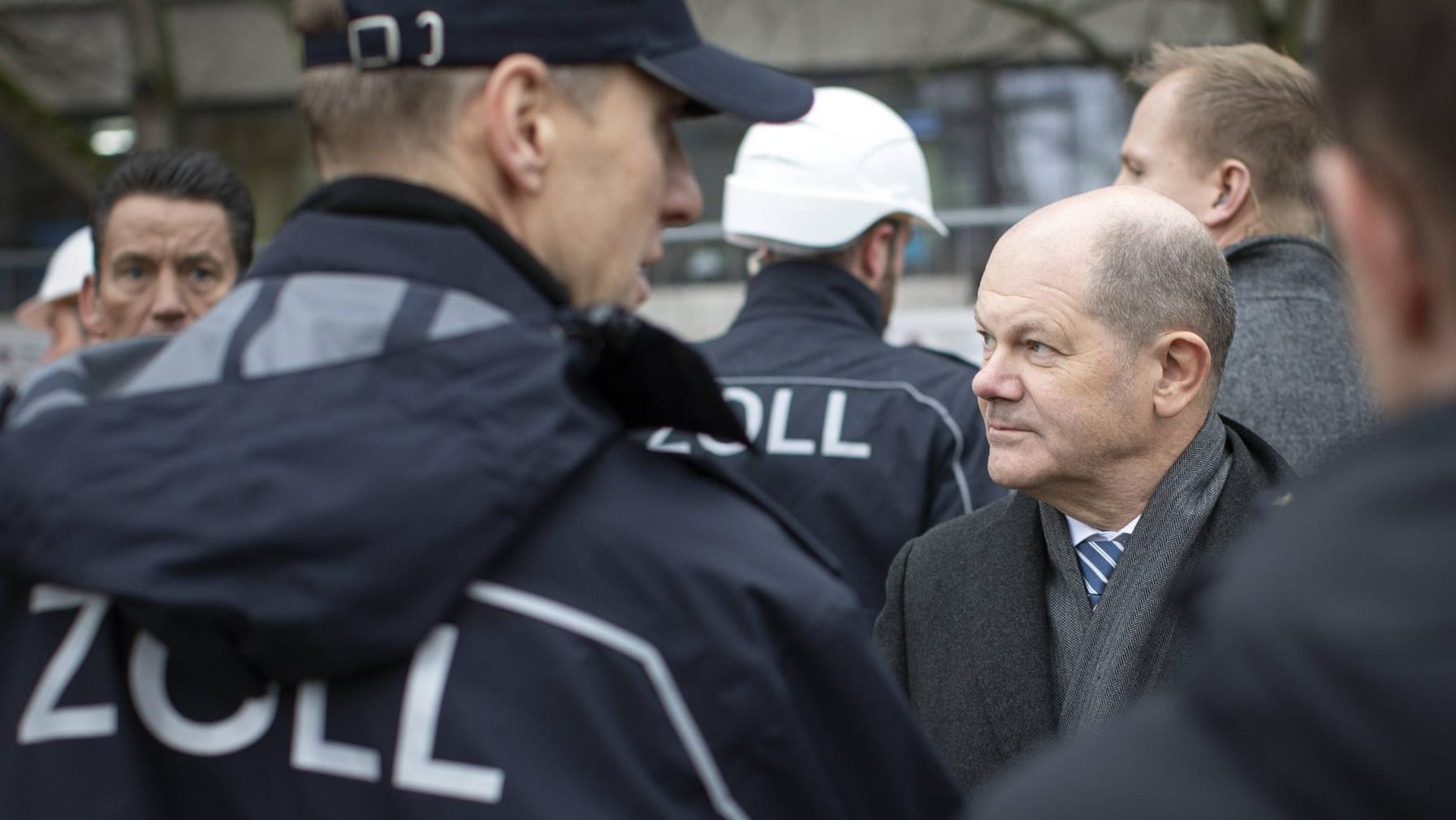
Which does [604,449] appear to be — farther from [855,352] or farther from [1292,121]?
[1292,121]

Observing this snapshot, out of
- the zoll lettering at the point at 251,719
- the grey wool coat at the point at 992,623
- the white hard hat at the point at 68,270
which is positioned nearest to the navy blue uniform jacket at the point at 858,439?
the grey wool coat at the point at 992,623

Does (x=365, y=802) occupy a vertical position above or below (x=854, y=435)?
above

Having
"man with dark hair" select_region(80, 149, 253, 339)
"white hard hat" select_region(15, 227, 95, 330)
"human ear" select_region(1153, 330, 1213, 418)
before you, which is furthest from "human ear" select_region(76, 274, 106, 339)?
"human ear" select_region(1153, 330, 1213, 418)

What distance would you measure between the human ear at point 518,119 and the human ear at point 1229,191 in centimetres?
242

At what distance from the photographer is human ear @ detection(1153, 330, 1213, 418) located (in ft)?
8.68

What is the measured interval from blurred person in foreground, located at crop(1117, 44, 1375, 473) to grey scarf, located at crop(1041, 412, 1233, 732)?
650 millimetres

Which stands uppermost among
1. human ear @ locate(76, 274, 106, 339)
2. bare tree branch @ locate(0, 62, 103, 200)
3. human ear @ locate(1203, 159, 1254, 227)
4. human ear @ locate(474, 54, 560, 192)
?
human ear @ locate(474, 54, 560, 192)

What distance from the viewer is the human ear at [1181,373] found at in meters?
2.64

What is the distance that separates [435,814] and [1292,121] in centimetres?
284

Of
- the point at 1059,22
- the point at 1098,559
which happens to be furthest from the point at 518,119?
the point at 1059,22

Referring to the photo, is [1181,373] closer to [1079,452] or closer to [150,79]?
[1079,452]

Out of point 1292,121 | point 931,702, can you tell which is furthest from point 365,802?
point 1292,121

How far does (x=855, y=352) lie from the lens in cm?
370

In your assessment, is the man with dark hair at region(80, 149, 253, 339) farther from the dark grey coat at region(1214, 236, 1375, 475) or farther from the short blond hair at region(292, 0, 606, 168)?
the short blond hair at region(292, 0, 606, 168)
